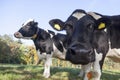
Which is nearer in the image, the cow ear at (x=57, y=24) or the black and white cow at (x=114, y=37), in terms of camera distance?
the cow ear at (x=57, y=24)

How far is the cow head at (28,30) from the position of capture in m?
13.9

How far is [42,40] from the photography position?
45.6ft

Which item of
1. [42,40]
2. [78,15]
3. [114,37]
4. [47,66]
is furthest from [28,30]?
[78,15]

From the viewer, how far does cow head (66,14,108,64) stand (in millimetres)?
6559

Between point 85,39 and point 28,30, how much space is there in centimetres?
715

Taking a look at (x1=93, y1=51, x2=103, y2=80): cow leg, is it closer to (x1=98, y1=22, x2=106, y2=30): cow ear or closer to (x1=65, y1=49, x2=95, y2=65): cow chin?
(x1=98, y1=22, x2=106, y2=30): cow ear

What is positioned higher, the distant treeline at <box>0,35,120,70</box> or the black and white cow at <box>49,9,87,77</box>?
the black and white cow at <box>49,9,87,77</box>

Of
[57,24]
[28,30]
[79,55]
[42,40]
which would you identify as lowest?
[42,40]

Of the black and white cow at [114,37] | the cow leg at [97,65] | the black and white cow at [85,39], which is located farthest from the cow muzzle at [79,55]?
the black and white cow at [114,37]

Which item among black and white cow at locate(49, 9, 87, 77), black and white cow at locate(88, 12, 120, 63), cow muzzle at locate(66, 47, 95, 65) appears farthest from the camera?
black and white cow at locate(88, 12, 120, 63)

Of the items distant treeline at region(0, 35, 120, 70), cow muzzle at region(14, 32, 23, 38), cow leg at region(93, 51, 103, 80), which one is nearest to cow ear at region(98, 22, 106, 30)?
cow leg at region(93, 51, 103, 80)

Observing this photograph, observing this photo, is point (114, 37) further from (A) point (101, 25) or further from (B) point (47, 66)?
(B) point (47, 66)

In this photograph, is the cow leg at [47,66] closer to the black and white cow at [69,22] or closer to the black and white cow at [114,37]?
the black and white cow at [114,37]

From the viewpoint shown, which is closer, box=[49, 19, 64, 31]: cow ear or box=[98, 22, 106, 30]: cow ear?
box=[98, 22, 106, 30]: cow ear
